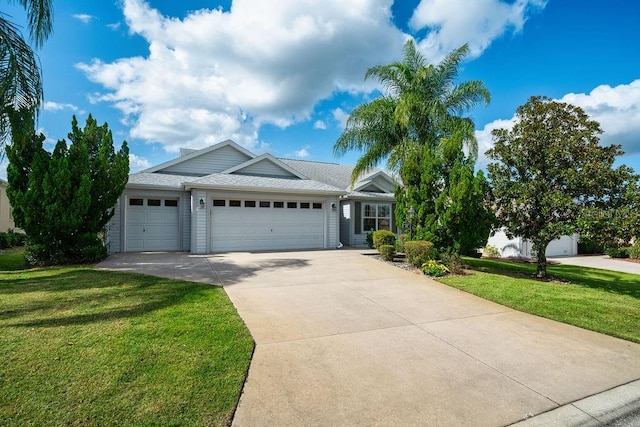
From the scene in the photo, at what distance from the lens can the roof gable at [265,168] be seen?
1534 centimetres

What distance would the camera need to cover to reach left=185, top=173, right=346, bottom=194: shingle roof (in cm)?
1267

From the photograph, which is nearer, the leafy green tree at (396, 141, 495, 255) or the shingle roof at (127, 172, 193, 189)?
the leafy green tree at (396, 141, 495, 255)

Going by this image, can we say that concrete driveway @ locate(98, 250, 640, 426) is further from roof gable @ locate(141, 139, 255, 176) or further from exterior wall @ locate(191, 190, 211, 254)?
roof gable @ locate(141, 139, 255, 176)

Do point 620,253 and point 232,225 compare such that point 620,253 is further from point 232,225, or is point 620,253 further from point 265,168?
point 232,225

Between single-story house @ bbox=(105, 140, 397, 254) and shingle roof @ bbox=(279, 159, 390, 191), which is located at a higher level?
shingle roof @ bbox=(279, 159, 390, 191)

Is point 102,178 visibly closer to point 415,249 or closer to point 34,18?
point 34,18

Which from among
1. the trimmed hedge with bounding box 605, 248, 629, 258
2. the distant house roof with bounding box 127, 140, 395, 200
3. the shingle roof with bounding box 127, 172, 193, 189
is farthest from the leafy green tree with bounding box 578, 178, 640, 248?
the shingle roof with bounding box 127, 172, 193, 189

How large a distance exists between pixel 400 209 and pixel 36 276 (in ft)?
35.8

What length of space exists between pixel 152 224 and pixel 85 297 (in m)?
8.13

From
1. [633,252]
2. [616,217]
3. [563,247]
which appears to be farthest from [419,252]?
[633,252]

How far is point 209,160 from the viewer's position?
15633 mm

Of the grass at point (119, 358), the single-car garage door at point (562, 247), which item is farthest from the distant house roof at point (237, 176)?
A: the single-car garage door at point (562, 247)

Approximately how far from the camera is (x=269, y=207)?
1420 cm

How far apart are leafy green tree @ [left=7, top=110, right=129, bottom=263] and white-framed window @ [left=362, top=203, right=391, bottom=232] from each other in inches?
453
